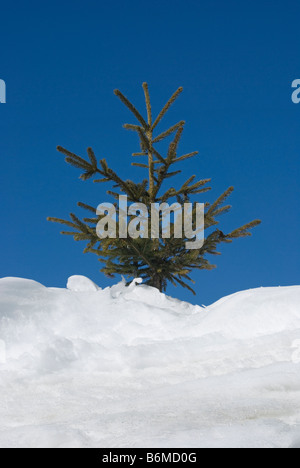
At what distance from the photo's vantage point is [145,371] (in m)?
3.66

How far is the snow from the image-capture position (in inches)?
86.9

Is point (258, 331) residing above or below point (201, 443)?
above

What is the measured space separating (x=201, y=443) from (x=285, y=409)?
0.75 meters

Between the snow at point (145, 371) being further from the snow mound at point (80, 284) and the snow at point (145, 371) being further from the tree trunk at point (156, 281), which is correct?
the tree trunk at point (156, 281)

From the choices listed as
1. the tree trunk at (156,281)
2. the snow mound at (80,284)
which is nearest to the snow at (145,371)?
the snow mound at (80,284)

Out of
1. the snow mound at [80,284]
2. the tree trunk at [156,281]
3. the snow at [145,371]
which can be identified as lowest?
the snow at [145,371]

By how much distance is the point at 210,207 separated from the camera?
8047 mm

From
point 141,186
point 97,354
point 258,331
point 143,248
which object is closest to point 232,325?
point 258,331

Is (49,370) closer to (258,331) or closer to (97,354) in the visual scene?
(97,354)

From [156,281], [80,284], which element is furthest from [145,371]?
[156,281]

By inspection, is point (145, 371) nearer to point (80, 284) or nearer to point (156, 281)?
point (80, 284)

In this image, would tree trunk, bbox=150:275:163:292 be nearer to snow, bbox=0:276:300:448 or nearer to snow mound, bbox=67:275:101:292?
snow mound, bbox=67:275:101:292

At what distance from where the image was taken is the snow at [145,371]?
2207 mm
